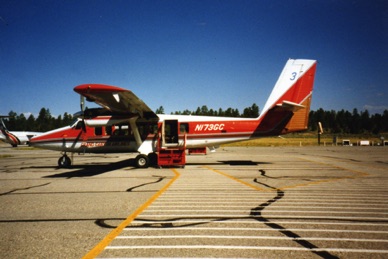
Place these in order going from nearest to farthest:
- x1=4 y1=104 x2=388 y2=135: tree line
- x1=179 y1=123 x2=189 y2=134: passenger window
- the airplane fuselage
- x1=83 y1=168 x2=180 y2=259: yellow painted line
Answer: x1=83 y1=168 x2=180 y2=259: yellow painted line, the airplane fuselage, x1=179 y1=123 x2=189 y2=134: passenger window, x1=4 y1=104 x2=388 y2=135: tree line

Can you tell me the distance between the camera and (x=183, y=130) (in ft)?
57.2

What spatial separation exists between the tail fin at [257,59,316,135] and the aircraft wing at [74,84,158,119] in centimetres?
761

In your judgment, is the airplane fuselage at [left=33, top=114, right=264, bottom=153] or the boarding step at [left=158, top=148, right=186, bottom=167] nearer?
the boarding step at [left=158, top=148, right=186, bottom=167]

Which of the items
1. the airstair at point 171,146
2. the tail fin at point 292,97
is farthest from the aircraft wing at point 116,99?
the tail fin at point 292,97

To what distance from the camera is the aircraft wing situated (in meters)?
12.1

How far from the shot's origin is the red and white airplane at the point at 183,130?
16750mm

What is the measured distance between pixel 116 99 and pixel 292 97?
11198mm

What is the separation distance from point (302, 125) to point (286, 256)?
14136mm

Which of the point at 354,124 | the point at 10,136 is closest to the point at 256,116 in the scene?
the point at 354,124

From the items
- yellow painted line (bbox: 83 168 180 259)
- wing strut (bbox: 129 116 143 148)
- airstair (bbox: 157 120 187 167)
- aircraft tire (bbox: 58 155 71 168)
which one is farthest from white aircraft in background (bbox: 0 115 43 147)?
yellow painted line (bbox: 83 168 180 259)

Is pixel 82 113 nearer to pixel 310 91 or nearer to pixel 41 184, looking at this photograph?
pixel 41 184

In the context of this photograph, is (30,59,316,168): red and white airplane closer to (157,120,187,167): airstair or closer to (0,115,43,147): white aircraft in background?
(157,120,187,167): airstair

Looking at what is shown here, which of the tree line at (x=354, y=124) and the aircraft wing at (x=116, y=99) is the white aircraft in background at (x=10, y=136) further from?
the tree line at (x=354, y=124)

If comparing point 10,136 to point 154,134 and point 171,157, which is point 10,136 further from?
point 171,157
